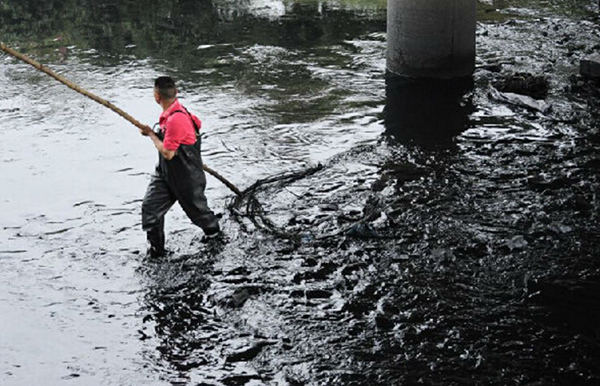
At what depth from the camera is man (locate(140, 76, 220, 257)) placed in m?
7.19

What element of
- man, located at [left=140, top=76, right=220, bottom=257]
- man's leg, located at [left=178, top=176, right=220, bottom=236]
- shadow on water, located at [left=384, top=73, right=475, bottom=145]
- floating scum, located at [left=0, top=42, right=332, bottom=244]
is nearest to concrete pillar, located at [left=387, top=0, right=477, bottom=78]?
shadow on water, located at [left=384, top=73, right=475, bottom=145]

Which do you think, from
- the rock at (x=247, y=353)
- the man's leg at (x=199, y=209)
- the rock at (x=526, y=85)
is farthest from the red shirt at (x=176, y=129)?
the rock at (x=526, y=85)

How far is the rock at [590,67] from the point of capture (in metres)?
12.2

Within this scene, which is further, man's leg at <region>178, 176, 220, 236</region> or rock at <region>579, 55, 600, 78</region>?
rock at <region>579, 55, 600, 78</region>

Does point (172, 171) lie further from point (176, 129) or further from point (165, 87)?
point (165, 87)

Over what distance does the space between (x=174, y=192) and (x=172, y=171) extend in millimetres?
218

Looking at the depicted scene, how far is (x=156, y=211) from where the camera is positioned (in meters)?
7.41

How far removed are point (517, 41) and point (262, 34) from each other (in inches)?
195

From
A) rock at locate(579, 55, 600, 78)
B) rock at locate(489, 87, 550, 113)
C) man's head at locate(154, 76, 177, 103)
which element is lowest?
rock at locate(489, 87, 550, 113)

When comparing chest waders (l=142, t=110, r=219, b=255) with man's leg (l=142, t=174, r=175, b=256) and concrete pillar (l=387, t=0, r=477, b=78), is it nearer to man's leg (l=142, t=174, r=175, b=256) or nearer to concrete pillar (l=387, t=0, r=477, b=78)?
man's leg (l=142, t=174, r=175, b=256)

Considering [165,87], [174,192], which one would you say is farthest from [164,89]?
[174,192]

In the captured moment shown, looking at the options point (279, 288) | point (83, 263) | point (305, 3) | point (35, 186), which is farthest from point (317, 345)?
point (305, 3)

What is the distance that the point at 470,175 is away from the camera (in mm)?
9078

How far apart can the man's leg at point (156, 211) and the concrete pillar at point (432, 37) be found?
6.36 metres
